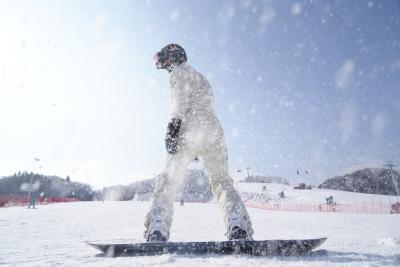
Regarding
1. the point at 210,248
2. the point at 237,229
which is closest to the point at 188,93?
the point at 237,229

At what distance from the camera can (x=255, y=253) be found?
2516 mm

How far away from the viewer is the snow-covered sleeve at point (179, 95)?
3629 millimetres

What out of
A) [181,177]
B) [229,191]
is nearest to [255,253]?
[229,191]

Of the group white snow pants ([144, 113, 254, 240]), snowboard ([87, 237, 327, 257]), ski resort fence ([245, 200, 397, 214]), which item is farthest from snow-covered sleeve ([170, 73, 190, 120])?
ski resort fence ([245, 200, 397, 214])

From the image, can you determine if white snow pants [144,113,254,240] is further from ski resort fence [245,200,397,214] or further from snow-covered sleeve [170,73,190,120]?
ski resort fence [245,200,397,214]

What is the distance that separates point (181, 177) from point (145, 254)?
113 centimetres

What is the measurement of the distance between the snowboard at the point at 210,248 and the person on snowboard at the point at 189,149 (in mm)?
512

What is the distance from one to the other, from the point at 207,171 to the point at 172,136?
0.62 m

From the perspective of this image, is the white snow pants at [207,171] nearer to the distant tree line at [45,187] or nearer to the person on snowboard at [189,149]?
the person on snowboard at [189,149]

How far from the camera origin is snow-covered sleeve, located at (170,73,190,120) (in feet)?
11.9

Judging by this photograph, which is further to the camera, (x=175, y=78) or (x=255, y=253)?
(x=175, y=78)

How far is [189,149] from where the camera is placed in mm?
3602

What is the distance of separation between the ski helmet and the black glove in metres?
0.90

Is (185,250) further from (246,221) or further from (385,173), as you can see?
(385,173)
